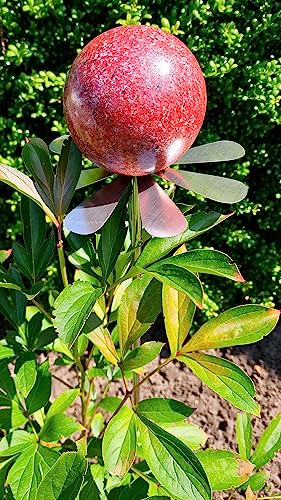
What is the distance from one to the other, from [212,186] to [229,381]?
0.34 metres

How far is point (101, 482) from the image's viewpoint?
1295 mm

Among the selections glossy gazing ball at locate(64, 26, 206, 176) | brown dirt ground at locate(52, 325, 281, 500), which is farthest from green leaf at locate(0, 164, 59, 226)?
brown dirt ground at locate(52, 325, 281, 500)

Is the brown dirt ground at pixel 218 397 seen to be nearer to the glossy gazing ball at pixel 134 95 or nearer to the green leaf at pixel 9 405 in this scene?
the green leaf at pixel 9 405

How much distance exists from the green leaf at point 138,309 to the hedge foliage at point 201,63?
77cm

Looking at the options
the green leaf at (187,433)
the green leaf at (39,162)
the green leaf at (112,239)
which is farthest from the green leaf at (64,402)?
the green leaf at (39,162)

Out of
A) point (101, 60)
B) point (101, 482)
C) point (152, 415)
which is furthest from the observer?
point (101, 482)

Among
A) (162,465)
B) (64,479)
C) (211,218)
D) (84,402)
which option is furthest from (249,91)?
(64,479)

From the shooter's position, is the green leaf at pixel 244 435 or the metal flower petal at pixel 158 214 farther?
the green leaf at pixel 244 435

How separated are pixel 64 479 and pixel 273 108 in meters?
1.27

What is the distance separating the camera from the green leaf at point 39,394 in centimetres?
122

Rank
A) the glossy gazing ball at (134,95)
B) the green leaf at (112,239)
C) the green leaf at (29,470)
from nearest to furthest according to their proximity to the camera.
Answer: the glossy gazing ball at (134,95) < the green leaf at (112,239) < the green leaf at (29,470)

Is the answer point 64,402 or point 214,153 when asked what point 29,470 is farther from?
point 214,153

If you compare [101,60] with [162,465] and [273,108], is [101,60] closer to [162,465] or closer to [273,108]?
[162,465]

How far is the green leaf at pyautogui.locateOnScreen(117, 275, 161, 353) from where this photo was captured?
111 centimetres
